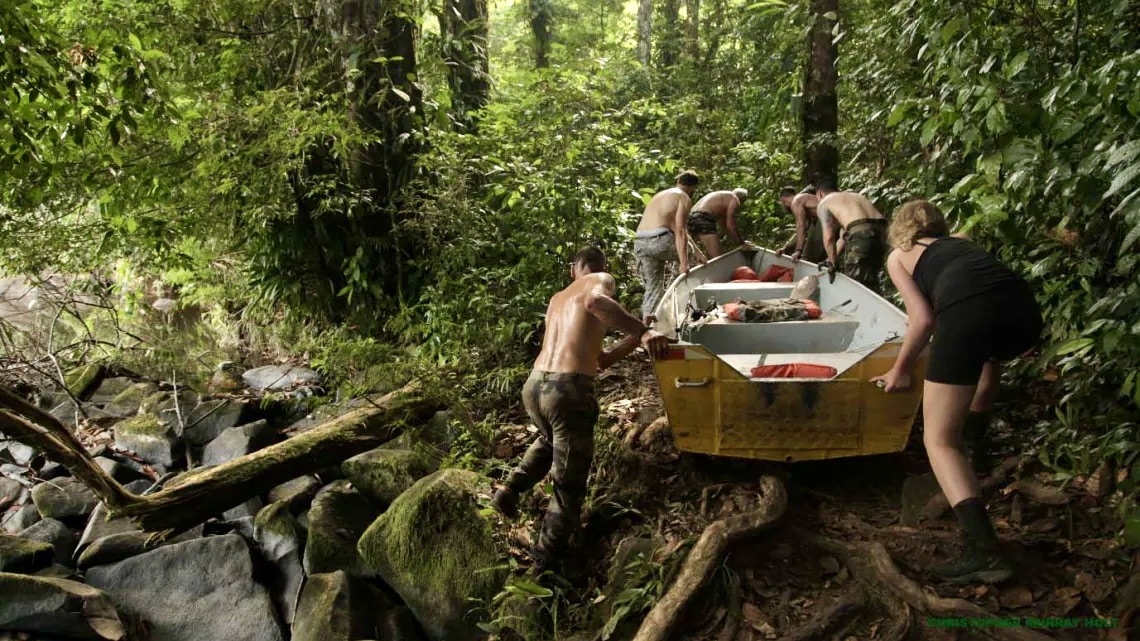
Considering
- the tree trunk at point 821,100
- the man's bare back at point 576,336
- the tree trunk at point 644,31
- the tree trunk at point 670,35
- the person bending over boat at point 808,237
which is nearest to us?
the man's bare back at point 576,336

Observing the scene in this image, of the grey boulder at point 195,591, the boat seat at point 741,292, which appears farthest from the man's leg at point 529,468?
the boat seat at point 741,292

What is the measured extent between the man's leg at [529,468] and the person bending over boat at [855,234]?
3.45 meters

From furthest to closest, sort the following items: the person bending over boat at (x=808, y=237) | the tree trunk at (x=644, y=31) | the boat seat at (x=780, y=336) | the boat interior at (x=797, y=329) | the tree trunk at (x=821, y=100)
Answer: the tree trunk at (x=644, y=31) < the person bending over boat at (x=808, y=237) < the tree trunk at (x=821, y=100) < the boat seat at (x=780, y=336) < the boat interior at (x=797, y=329)

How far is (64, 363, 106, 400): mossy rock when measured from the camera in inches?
318

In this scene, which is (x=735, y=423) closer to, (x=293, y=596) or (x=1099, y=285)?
(x=1099, y=285)

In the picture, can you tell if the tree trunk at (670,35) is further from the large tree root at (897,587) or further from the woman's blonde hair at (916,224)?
the large tree root at (897,587)

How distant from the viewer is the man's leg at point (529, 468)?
408 centimetres

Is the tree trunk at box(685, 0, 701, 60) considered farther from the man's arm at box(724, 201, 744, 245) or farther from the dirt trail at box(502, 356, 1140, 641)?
the dirt trail at box(502, 356, 1140, 641)

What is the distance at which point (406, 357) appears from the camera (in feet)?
22.4

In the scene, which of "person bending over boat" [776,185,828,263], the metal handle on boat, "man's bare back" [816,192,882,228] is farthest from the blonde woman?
"person bending over boat" [776,185,828,263]

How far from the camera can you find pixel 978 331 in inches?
124

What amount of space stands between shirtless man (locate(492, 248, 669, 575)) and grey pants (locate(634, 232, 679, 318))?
3082 mm

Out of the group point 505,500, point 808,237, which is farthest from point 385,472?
point 808,237

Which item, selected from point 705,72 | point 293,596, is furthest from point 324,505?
point 705,72
